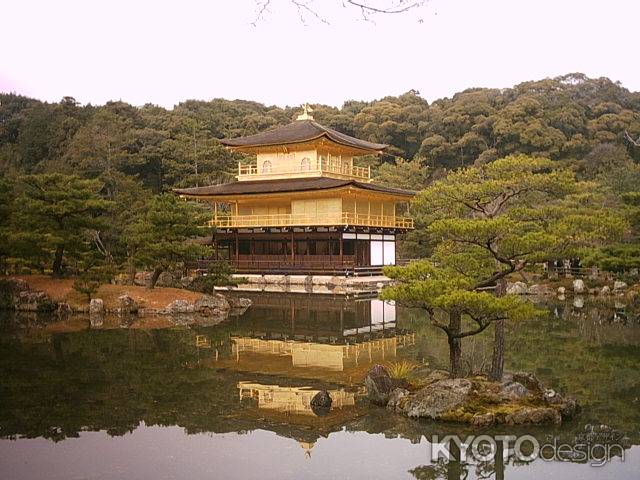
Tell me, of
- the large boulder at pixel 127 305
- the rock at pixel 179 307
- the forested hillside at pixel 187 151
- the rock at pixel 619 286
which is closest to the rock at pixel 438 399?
the forested hillside at pixel 187 151

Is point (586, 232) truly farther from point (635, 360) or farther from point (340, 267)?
point (340, 267)

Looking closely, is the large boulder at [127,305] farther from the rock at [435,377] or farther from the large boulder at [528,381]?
the large boulder at [528,381]

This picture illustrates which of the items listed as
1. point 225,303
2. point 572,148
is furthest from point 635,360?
point 572,148

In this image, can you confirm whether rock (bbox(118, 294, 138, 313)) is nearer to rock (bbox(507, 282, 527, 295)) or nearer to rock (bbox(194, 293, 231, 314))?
rock (bbox(194, 293, 231, 314))

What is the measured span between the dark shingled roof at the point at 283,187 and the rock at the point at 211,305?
1040 centimetres

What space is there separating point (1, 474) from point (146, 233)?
16792 mm

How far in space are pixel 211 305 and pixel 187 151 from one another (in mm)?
27733

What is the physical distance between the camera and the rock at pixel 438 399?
9.89 metres

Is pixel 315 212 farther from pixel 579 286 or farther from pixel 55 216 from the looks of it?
pixel 55 216

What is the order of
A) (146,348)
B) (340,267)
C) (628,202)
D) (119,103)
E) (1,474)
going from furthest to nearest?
(119,103), (340,267), (628,202), (146,348), (1,474)

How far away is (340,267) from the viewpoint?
31.8m

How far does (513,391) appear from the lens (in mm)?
10133

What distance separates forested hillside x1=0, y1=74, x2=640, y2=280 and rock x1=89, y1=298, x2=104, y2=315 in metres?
1.26

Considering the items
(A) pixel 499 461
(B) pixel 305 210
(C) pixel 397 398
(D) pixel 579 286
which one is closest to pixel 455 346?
(C) pixel 397 398
